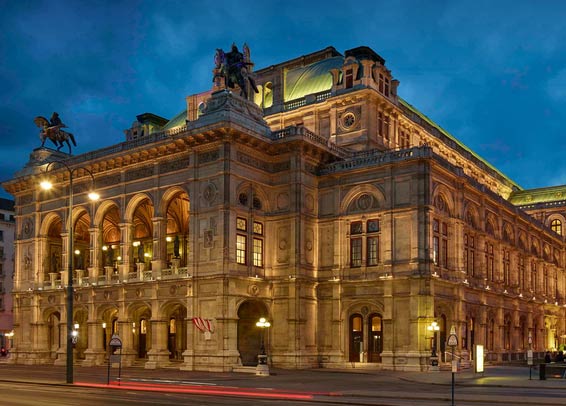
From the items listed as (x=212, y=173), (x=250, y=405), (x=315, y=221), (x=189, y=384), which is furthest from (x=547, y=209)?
(x=250, y=405)

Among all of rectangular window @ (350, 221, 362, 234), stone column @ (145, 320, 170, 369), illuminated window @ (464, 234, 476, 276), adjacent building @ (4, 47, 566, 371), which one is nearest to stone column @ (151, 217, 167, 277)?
adjacent building @ (4, 47, 566, 371)

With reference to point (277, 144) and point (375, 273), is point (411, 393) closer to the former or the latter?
point (375, 273)

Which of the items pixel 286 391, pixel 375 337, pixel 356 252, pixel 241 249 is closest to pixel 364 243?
pixel 356 252

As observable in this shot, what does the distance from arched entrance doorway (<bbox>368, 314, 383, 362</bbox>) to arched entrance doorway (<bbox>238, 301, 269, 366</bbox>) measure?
795 cm

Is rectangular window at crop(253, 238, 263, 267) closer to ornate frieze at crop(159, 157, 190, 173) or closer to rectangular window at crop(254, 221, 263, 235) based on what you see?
rectangular window at crop(254, 221, 263, 235)

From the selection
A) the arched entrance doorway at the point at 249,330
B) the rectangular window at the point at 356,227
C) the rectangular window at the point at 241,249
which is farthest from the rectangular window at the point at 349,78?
the arched entrance doorway at the point at 249,330

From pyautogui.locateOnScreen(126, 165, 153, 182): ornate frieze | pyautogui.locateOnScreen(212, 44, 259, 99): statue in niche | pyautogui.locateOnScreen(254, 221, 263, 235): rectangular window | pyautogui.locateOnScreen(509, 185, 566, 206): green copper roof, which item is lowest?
pyautogui.locateOnScreen(254, 221, 263, 235): rectangular window

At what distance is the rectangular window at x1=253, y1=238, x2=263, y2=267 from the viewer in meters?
54.3

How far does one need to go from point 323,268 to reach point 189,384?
2034cm

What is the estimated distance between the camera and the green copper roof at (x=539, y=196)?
10019 cm

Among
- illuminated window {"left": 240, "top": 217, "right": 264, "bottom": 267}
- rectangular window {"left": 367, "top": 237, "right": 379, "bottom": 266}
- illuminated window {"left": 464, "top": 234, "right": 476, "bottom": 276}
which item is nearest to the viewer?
illuminated window {"left": 240, "top": 217, "right": 264, "bottom": 267}

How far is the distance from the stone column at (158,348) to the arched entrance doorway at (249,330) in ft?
18.2

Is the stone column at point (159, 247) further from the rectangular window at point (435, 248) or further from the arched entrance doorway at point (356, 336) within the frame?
the rectangular window at point (435, 248)

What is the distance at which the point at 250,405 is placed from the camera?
25125 mm
